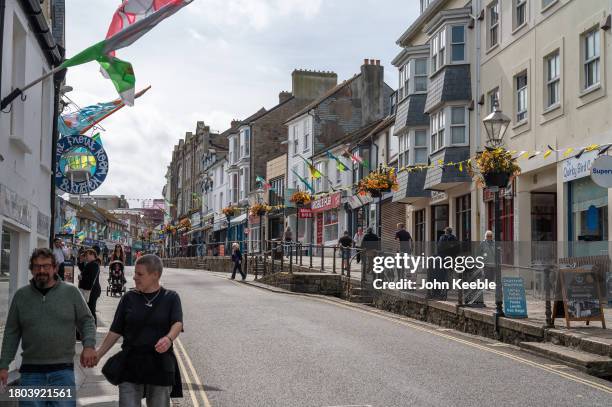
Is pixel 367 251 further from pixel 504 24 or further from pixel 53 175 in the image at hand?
pixel 53 175

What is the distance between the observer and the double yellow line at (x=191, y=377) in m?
10.5

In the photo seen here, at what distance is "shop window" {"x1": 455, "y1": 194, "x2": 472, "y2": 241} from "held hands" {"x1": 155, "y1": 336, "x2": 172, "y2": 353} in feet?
84.6

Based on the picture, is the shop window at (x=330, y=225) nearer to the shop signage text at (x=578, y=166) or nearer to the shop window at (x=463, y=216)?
the shop window at (x=463, y=216)

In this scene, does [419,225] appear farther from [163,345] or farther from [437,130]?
[163,345]

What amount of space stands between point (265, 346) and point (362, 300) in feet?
37.5

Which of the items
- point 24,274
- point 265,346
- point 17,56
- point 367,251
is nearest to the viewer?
point 17,56

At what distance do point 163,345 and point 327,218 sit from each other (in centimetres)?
4707

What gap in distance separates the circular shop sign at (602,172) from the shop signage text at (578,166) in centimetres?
732

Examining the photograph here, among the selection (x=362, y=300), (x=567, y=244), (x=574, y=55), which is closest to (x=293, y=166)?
(x=362, y=300)

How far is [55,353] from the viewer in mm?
6965

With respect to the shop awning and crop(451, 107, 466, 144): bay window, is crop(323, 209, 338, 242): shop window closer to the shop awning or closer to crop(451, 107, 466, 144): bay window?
the shop awning

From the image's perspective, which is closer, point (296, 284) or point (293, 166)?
point (296, 284)

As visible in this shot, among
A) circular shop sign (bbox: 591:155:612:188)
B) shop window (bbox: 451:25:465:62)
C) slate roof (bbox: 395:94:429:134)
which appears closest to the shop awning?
slate roof (bbox: 395:94:429:134)

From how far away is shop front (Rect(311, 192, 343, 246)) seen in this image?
51469mm
